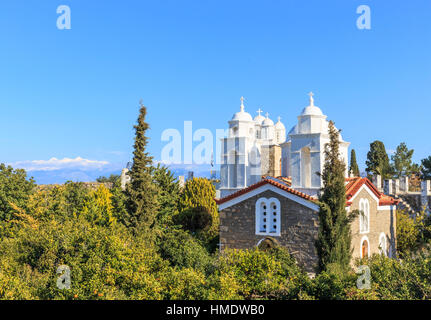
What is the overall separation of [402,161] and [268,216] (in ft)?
117

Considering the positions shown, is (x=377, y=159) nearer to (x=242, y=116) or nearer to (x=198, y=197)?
(x=198, y=197)

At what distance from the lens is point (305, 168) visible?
2409 centimetres

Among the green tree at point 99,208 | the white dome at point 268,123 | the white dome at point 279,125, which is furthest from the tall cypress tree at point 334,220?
the white dome at point 279,125

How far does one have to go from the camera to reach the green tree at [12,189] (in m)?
27.5

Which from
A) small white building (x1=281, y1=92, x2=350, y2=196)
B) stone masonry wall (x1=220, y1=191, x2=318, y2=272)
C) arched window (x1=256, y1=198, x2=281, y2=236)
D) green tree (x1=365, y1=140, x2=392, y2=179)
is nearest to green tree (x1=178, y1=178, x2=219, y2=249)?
stone masonry wall (x1=220, y1=191, x2=318, y2=272)

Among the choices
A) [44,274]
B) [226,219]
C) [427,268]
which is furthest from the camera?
[226,219]

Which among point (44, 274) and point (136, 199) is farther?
point (136, 199)

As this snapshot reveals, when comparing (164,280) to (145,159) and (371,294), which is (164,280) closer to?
(371,294)

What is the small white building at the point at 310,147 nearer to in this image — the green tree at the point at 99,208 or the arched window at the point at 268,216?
the arched window at the point at 268,216

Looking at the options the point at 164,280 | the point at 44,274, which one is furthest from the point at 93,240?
the point at 164,280

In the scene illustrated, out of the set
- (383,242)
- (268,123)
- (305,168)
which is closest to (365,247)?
(383,242)

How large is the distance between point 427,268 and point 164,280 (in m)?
8.29

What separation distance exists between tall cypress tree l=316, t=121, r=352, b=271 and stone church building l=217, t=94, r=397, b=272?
2161 millimetres

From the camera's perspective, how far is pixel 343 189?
1700 cm
